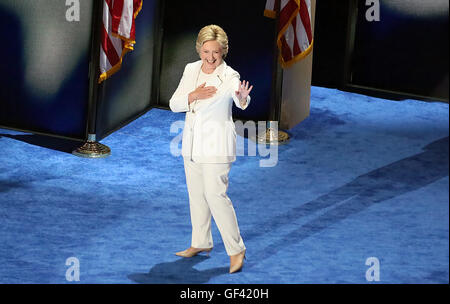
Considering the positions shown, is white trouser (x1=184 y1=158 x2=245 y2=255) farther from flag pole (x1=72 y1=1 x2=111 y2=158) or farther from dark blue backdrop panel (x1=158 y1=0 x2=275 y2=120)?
dark blue backdrop panel (x1=158 y1=0 x2=275 y2=120)

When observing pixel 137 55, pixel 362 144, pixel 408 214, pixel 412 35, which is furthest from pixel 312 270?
pixel 412 35

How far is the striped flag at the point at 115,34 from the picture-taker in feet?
27.7

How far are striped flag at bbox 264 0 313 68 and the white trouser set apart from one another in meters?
3.39

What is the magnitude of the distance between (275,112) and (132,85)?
161 cm

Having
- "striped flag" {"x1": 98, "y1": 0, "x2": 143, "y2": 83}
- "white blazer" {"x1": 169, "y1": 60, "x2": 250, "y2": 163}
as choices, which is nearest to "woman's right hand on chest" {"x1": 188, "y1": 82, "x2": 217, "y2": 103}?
"white blazer" {"x1": 169, "y1": 60, "x2": 250, "y2": 163}

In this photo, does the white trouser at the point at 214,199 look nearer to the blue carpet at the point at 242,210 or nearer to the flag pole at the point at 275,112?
the blue carpet at the point at 242,210

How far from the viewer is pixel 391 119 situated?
428 inches

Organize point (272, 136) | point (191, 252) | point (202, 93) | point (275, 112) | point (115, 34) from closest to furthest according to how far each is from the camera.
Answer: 1. point (202, 93)
2. point (191, 252)
3. point (115, 34)
4. point (272, 136)
5. point (275, 112)

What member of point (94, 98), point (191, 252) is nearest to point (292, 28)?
point (94, 98)

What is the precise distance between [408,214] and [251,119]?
3.11 m

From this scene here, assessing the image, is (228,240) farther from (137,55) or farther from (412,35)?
(412,35)

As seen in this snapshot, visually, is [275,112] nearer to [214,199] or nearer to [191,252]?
[191,252]

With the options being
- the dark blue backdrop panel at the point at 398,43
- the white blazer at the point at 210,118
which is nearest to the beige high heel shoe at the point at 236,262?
the white blazer at the point at 210,118

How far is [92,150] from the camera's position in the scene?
8617 mm
